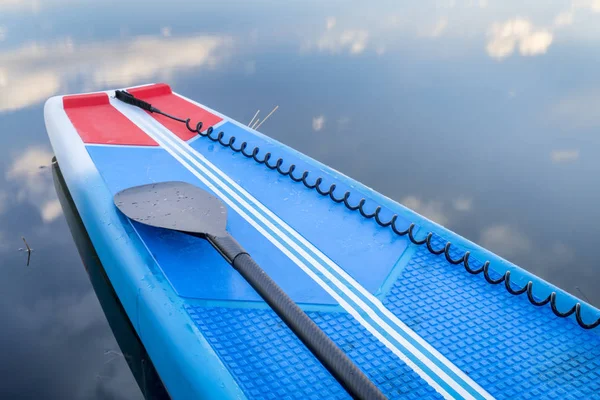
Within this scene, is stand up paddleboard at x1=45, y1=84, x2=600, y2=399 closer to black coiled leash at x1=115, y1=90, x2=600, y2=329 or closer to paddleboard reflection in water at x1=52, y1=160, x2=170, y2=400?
black coiled leash at x1=115, y1=90, x2=600, y2=329

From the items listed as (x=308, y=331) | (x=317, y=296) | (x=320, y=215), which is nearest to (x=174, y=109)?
(x=320, y=215)

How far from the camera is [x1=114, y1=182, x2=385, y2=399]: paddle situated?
143 centimetres

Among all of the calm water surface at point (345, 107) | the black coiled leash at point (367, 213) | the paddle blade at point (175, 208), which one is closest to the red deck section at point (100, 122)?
the black coiled leash at point (367, 213)

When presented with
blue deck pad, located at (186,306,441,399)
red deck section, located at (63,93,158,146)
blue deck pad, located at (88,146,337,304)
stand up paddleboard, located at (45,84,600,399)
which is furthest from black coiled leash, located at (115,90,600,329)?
blue deck pad, located at (186,306,441,399)

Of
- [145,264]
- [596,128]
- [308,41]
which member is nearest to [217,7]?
[308,41]

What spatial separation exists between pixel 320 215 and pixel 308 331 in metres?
1.07

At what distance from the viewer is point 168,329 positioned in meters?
1.84

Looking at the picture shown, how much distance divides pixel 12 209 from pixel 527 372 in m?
3.05

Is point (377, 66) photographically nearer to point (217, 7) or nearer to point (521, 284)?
point (217, 7)


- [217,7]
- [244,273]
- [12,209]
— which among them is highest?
[217,7]

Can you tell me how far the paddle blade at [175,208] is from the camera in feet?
7.13

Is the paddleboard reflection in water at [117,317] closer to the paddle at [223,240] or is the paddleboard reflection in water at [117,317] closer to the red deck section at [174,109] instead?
the paddle at [223,240]

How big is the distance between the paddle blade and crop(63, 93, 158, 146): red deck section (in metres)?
0.84

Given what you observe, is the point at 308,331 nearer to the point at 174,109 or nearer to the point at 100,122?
the point at 100,122
